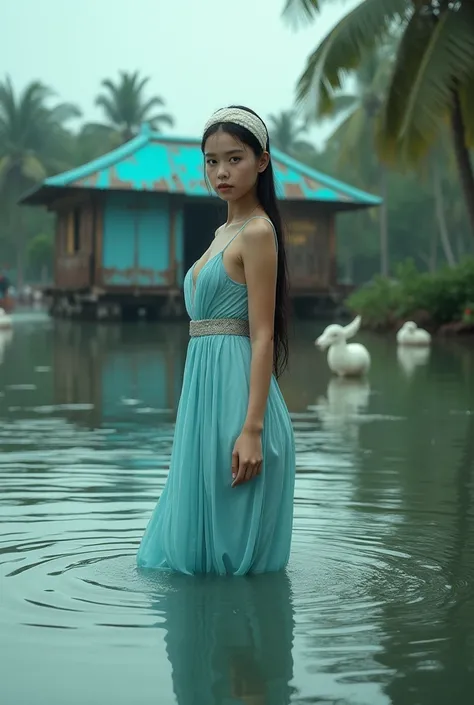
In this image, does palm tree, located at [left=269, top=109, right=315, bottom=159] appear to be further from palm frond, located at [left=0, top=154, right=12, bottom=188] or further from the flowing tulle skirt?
the flowing tulle skirt

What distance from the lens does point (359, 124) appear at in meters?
43.8

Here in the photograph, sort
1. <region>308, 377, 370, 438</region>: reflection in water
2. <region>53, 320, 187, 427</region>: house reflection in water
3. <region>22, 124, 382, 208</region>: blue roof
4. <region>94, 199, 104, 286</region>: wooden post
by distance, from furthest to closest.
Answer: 1. <region>94, 199, 104, 286</region>: wooden post
2. <region>22, 124, 382, 208</region>: blue roof
3. <region>53, 320, 187, 427</region>: house reflection in water
4. <region>308, 377, 370, 438</region>: reflection in water

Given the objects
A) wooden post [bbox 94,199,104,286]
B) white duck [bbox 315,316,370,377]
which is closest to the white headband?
white duck [bbox 315,316,370,377]

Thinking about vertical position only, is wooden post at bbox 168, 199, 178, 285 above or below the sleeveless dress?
above

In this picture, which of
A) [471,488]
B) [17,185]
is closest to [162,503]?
[471,488]

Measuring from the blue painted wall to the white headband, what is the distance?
27276 millimetres

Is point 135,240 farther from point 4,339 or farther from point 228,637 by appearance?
point 228,637

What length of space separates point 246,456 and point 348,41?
14.7 m

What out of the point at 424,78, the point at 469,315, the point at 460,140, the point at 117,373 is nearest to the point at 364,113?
the point at 469,315

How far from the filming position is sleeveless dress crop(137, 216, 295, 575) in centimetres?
449

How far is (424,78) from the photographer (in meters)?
16.8

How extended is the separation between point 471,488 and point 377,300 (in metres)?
20.7

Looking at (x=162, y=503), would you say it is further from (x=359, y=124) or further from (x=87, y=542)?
(x=359, y=124)

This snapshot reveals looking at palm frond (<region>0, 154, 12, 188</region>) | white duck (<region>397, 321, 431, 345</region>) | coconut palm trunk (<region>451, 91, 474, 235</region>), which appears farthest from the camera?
palm frond (<region>0, 154, 12, 188</region>)
